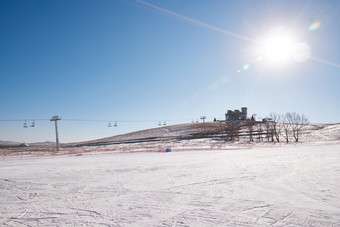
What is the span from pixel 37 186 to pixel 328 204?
10.4 m

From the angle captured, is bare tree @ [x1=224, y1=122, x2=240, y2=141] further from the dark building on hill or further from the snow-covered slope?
the dark building on hill

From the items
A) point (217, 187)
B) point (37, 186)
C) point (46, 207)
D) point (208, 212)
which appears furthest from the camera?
point (37, 186)

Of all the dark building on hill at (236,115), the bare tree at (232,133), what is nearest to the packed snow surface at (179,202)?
the bare tree at (232,133)

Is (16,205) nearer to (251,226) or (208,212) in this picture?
(208,212)

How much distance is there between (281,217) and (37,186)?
9059 mm

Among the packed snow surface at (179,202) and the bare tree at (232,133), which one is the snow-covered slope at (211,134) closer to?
the bare tree at (232,133)

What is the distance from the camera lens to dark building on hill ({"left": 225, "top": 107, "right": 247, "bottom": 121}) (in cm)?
12481

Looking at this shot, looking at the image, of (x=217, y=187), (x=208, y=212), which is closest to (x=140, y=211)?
(x=208, y=212)

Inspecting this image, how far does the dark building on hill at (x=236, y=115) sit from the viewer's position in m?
125

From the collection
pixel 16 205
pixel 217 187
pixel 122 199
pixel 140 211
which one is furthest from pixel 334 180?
pixel 16 205

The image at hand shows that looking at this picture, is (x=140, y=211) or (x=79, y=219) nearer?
(x=79, y=219)

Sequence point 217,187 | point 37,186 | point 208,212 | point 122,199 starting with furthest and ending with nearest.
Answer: point 37,186
point 217,187
point 122,199
point 208,212

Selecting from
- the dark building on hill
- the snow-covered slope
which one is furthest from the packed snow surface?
the dark building on hill

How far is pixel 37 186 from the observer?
8.05m
